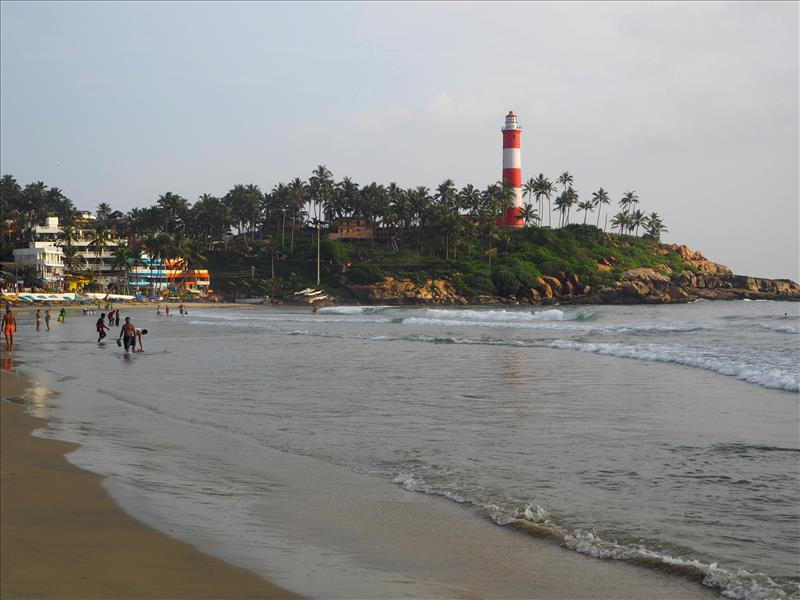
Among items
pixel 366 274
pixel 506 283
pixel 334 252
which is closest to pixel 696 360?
pixel 506 283

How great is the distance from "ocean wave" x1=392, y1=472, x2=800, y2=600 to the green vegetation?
94215mm

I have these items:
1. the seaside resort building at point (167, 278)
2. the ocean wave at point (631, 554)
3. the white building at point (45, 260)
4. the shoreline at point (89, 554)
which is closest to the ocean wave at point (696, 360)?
the ocean wave at point (631, 554)

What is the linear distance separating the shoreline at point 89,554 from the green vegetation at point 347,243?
95.2 m

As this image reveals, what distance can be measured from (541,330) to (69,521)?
39993mm

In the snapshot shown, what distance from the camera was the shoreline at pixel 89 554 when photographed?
5172 millimetres

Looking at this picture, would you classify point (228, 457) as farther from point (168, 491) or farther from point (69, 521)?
point (69, 521)

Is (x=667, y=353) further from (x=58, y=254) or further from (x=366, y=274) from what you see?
(x=58, y=254)

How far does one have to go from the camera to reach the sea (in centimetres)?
665

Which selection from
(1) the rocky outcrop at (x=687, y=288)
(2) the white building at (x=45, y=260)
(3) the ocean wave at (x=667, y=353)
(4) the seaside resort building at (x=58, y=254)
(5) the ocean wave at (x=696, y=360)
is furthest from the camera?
(4) the seaside resort building at (x=58, y=254)

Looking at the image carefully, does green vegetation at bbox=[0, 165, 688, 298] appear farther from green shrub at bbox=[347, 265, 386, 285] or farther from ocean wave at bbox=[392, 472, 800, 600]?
ocean wave at bbox=[392, 472, 800, 600]

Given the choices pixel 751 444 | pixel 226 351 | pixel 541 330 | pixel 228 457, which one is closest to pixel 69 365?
pixel 226 351

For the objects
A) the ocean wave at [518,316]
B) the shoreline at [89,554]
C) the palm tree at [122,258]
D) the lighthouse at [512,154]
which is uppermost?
the lighthouse at [512,154]

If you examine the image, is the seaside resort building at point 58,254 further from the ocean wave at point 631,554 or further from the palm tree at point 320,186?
the ocean wave at point 631,554

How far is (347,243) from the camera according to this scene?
12175 cm
